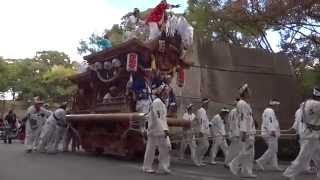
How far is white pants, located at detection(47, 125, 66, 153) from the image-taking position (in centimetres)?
1986

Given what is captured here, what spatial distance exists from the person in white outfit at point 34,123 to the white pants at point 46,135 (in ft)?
1.03

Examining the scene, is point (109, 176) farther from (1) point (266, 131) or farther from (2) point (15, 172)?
(1) point (266, 131)

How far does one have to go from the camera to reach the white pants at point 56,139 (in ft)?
65.1

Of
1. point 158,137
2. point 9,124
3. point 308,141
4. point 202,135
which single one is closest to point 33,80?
point 9,124

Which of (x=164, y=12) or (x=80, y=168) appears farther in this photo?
(x=164, y=12)

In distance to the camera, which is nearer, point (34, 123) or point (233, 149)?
point (233, 149)

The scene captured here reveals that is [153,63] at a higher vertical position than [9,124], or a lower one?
higher

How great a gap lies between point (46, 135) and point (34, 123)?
787 mm

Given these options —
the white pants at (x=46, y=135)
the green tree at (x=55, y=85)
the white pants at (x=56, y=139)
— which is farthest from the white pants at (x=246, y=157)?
the green tree at (x=55, y=85)

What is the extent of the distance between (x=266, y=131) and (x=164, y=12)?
15.5 ft

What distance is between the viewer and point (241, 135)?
12477mm

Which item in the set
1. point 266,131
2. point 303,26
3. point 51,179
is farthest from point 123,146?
point 303,26

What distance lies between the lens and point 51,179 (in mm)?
10875

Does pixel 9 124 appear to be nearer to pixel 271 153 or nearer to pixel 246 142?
pixel 271 153
